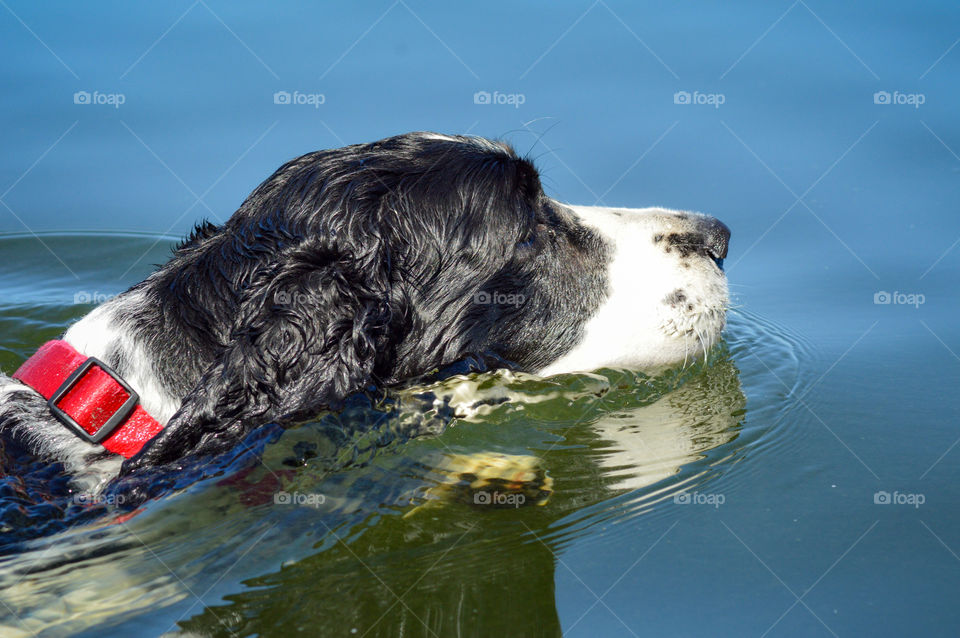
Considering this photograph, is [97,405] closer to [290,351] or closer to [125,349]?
[125,349]

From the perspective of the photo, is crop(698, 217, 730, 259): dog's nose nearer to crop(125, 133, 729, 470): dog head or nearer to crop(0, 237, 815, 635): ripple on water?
crop(125, 133, 729, 470): dog head

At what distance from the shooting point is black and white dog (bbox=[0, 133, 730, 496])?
3.56 meters

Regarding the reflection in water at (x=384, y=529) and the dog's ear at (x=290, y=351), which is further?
the dog's ear at (x=290, y=351)

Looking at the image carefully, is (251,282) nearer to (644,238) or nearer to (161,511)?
(161,511)

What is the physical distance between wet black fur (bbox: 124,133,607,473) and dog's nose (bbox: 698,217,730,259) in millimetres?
482

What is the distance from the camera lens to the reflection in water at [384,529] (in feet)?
10.7

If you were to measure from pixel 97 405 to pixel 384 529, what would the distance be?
111cm

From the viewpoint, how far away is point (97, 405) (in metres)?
3.44

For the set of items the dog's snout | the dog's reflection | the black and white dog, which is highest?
the dog's snout

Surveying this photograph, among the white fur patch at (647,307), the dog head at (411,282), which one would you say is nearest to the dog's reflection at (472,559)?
the white fur patch at (647,307)

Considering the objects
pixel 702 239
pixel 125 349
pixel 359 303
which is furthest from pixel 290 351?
pixel 702 239

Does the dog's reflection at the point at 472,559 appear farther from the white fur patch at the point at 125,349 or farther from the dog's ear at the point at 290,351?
the white fur patch at the point at 125,349

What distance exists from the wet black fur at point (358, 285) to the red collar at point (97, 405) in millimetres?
164

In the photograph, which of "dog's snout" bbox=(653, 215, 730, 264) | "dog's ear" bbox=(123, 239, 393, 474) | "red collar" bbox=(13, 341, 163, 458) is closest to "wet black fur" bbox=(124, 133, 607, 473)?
"dog's ear" bbox=(123, 239, 393, 474)
